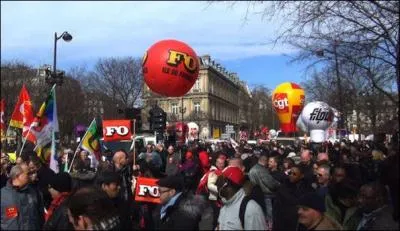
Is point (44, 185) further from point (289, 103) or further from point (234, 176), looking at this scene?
point (289, 103)

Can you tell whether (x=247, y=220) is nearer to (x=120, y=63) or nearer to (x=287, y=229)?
(x=287, y=229)

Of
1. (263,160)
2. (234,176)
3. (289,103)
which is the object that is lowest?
(234,176)

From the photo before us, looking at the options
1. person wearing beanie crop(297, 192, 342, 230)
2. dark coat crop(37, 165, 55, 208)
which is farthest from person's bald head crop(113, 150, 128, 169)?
person wearing beanie crop(297, 192, 342, 230)

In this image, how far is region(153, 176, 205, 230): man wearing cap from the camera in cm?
609

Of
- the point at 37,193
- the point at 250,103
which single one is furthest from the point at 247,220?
the point at 250,103

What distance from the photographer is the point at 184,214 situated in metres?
6.16

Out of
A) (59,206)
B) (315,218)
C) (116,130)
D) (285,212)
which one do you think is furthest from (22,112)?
(315,218)

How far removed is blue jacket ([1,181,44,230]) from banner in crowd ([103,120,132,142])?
6.78m

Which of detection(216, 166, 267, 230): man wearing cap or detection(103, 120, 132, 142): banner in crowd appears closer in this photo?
detection(216, 166, 267, 230): man wearing cap

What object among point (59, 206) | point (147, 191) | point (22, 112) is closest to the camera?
point (59, 206)

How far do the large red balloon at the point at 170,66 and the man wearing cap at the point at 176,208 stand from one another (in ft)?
24.4

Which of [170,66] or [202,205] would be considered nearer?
[202,205]

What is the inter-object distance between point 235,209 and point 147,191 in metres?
3.11

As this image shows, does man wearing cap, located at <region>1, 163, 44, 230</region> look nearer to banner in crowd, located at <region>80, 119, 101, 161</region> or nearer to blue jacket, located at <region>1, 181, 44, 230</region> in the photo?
blue jacket, located at <region>1, 181, 44, 230</region>
